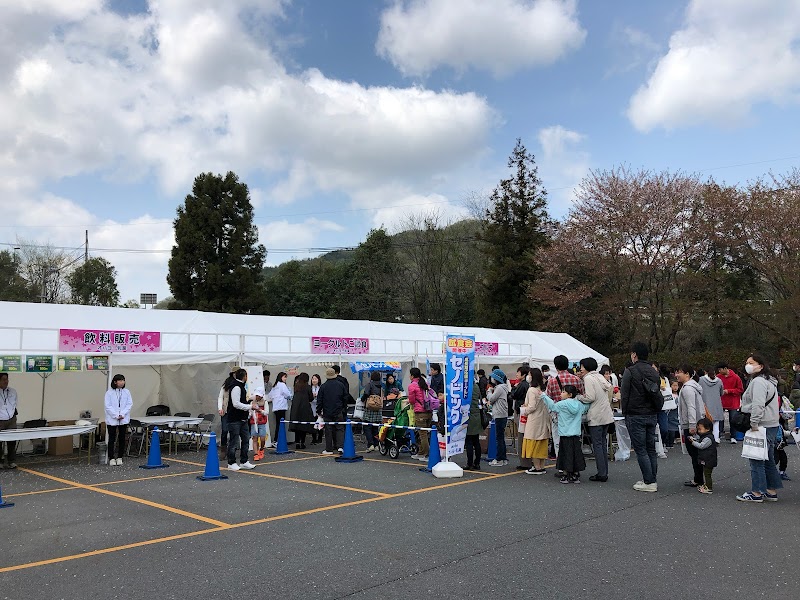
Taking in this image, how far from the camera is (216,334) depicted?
13375 millimetres

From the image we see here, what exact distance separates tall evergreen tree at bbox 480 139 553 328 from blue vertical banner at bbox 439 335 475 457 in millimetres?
22320

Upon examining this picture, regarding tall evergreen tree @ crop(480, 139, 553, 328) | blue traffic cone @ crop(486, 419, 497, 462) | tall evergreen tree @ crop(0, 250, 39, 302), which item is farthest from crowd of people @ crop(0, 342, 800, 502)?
tall evergreen tree @ crop(0, 250, 39, 302)

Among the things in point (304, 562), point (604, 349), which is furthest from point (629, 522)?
point (604, 349)

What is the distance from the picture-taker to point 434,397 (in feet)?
36.5

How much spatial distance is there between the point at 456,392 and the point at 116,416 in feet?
19.9

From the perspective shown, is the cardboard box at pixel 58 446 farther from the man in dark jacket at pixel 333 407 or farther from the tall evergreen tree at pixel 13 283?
the tall evergreen tree at pixel 13 283

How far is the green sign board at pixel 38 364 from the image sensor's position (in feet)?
35.5

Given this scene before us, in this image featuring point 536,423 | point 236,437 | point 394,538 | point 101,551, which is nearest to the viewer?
point 101,551

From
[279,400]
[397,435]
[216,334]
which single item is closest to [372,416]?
[397,435]

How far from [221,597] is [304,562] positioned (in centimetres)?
89

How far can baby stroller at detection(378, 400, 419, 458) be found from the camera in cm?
1155

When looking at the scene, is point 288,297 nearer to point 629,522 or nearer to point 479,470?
point 479,470

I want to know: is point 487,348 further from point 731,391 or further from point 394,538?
point 394,538

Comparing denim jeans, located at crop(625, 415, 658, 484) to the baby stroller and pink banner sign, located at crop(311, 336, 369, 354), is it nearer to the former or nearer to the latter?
the baby stroller
